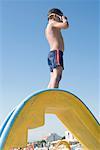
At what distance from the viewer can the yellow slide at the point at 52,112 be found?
16.1 feet

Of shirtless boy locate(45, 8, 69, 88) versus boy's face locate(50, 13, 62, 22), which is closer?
shirtless boy locate(45, 8, 69, 88)

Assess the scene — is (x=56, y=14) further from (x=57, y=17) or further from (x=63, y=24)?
(x=63, y=24)

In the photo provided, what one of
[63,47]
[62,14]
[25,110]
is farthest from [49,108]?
[62,14]

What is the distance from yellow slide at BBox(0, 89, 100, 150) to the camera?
16.1 feet

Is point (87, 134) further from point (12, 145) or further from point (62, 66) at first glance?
point (12, 145)

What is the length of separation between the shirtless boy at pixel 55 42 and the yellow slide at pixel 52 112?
30cm

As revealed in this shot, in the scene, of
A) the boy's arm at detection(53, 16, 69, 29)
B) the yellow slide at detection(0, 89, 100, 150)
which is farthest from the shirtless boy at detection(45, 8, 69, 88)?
the yellow slide at detection(0, 89, 100, 150)

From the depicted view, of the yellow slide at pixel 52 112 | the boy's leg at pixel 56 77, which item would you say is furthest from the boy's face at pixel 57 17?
the yellow slide at pixel 52 112

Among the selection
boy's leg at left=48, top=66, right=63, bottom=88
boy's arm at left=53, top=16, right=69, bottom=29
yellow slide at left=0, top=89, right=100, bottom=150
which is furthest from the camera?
boy's arm at left=53, top=16, right=69, bottom=29

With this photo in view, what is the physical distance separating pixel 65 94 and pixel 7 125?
134 centimetres

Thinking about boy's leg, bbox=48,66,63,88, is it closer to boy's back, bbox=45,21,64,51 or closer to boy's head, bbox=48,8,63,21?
boy's back, bbox=45,21,64,51

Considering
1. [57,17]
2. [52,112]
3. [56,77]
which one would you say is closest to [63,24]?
[57,17]

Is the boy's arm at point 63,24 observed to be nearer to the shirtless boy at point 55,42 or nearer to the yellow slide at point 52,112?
the shirtless boy at point 55,42

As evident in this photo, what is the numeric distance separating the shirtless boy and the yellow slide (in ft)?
0.97
